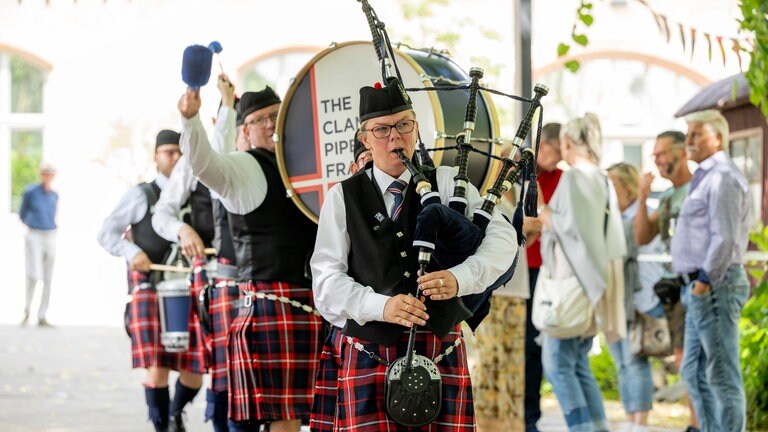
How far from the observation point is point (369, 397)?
150 inches

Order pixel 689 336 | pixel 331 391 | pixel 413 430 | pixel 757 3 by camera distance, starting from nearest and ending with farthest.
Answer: pixel 413 430 < pixel 331 391 < pixel 757 3 < pixel 689 336

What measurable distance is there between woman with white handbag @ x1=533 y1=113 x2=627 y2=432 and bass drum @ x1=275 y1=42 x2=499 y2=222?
5.73 ft

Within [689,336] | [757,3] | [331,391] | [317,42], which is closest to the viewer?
[331,391]

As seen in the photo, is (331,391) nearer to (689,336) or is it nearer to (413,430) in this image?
(413,430)

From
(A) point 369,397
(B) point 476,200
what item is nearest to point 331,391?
(A) point 369,397

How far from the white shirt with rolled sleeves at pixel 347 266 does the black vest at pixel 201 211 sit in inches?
106

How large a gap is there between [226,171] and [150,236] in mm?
2185

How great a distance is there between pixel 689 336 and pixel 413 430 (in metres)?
2.91

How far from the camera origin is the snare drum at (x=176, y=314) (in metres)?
6.49

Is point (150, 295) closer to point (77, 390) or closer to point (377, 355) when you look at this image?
point (77, 390)

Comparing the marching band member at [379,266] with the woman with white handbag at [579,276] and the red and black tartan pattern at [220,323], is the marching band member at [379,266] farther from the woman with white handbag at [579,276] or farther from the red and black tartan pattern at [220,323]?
the woman with white handbag at [579,276]

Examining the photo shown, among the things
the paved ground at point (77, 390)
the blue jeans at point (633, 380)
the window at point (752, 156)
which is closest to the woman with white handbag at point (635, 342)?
the blue jeans at point (633, 380)

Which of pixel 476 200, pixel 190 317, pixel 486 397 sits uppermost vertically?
pixel 476 200

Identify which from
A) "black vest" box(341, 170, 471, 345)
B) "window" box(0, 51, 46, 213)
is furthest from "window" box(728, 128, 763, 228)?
"window" box(0, 51, 46, 213)
